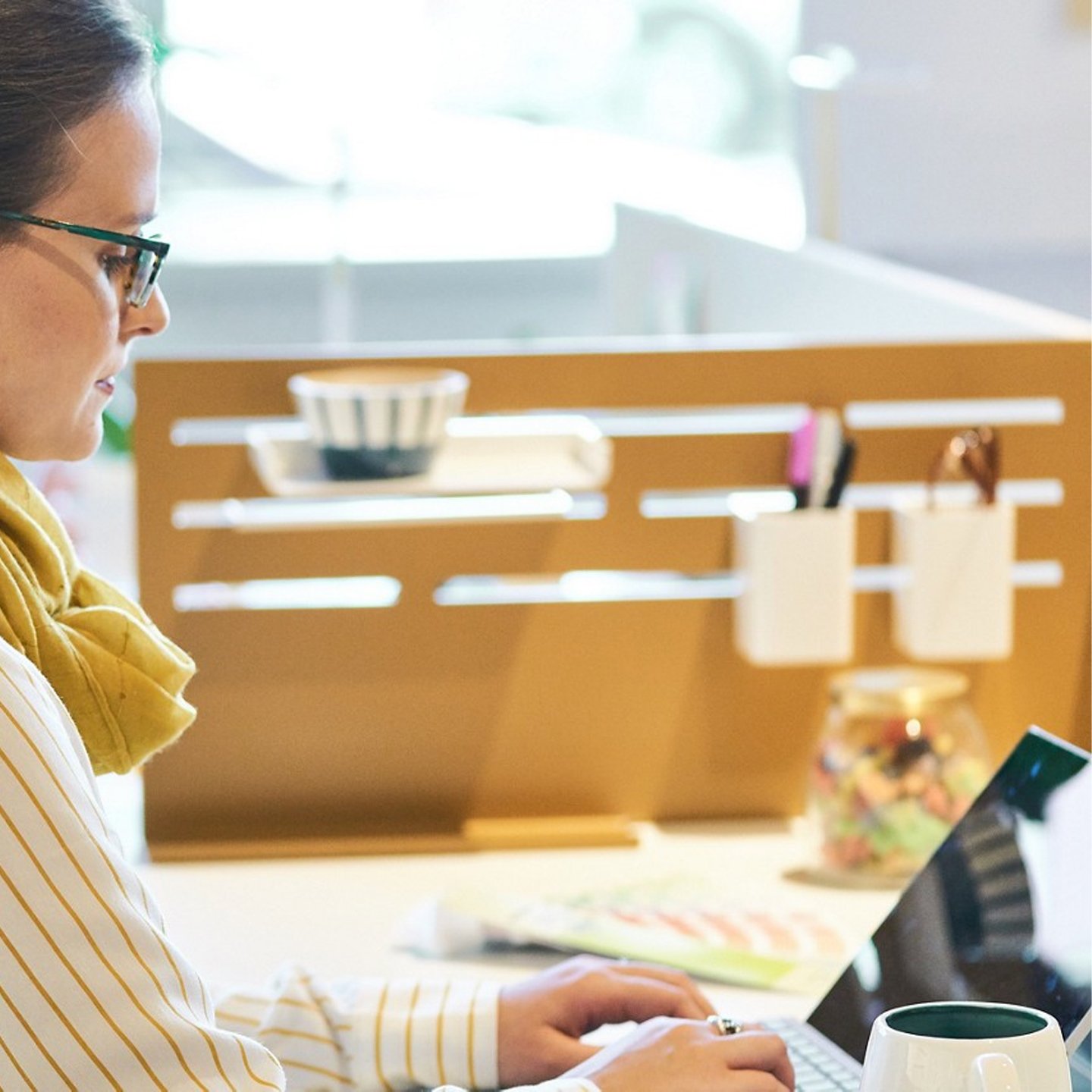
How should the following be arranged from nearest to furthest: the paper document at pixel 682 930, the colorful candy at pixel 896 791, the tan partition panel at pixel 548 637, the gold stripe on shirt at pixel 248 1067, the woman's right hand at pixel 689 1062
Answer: the gold stripe on shirt at pixel 248 1067, the woman's right hand at pixel 689 1062, the paper document at pixel 682 930, the colorful candy at pixel 896 791, the tan partition panel at pixel 548 637

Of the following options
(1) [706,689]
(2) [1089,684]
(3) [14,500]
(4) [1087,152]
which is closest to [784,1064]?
(3) [14,500]

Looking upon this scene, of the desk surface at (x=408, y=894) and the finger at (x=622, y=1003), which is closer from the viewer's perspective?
the finger at (x=622, y=1003)

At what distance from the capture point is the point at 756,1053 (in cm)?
87

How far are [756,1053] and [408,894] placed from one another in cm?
53

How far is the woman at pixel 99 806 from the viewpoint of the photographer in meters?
0.70

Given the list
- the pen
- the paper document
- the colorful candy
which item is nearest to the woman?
the paper document

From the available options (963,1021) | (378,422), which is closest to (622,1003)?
(963,1021)

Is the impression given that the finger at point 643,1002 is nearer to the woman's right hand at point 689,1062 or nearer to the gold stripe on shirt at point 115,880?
the woman's right hand at point 689,1062

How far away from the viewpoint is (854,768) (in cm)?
136

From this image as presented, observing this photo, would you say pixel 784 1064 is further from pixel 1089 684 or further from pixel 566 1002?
pixel 1089 684

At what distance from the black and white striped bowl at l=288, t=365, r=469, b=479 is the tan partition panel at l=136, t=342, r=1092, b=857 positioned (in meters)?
0.05

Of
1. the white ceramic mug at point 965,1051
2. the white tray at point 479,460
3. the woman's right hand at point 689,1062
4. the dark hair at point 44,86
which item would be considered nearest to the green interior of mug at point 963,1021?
the white ceramic mug at point 965,1051

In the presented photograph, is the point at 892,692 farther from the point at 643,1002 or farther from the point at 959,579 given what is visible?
the point at 643,1002

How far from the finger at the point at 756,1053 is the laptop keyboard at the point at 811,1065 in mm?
47
